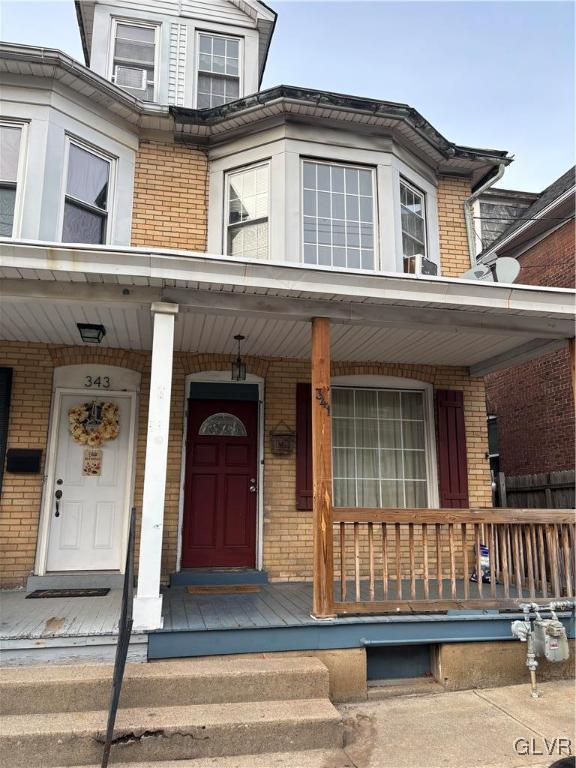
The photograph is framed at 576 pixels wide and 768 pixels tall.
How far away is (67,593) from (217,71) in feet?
22.4

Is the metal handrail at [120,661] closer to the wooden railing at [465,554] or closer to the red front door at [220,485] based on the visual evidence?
the wooden railing at [465,554]

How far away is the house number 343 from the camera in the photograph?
583 cm

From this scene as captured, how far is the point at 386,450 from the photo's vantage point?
21.5 ft

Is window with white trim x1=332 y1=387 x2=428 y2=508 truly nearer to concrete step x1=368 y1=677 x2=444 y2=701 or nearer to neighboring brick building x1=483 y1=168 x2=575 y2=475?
concrete step x1=368 y1=677 x2=444 y2=701

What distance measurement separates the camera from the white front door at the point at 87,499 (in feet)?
18.1

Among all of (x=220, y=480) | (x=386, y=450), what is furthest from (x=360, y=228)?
(x=220, y=480)

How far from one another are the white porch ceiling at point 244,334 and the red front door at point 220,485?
2.48 feet

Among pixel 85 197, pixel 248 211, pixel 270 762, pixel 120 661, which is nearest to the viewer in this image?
pixel 120 661

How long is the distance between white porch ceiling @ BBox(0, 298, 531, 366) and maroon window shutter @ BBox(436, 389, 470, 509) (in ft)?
1.68

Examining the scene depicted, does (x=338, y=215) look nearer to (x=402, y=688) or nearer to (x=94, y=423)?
(x=94, y=423)

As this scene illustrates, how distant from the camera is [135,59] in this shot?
23.6ft

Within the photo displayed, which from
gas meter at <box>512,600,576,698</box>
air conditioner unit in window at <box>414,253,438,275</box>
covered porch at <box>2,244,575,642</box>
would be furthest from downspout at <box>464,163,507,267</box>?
gas meter at <box>512,600,576,698</box>

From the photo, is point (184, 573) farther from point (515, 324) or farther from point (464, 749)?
point (515, 324)

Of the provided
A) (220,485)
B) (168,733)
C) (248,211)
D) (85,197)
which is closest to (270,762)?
(168,733)
